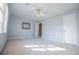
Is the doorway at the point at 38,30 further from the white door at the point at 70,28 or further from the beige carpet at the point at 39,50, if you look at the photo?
the beige carpet at the point at 39,50

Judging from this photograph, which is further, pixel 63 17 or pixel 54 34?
pixel 54 34

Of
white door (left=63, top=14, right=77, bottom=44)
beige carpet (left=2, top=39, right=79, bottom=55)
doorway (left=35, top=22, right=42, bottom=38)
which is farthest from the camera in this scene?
doorway (left=35, top=22, right=42, bottom=38)

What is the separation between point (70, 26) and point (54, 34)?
2.00 metres

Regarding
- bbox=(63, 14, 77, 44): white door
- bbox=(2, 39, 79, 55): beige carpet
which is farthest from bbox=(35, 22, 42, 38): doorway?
bbox=(2, 39, 79, 55): beige carpet

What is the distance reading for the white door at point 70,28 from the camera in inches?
245

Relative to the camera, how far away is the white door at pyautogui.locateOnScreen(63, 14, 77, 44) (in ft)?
20.4

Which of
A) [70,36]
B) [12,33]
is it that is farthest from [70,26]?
[12,33]

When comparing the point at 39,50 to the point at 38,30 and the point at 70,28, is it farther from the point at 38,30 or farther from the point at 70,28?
the point at 38,30

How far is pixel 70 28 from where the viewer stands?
662cm

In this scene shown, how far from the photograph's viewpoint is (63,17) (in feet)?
24.0

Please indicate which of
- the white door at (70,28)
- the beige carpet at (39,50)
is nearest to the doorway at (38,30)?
the white door at (70,28)

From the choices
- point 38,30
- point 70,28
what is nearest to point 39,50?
point 70,28

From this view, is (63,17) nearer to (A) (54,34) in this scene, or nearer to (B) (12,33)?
(A) (54,34)

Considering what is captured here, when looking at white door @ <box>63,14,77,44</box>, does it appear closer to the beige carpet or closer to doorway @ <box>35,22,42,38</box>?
the beige carpet
